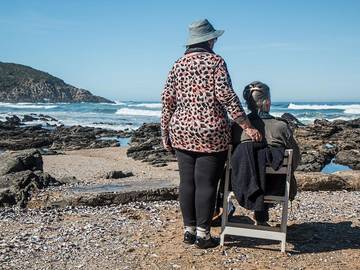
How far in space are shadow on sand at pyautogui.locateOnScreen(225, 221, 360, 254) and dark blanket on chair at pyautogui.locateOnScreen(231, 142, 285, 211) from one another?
0.59 m

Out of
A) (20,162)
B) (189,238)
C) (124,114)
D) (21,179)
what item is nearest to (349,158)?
(20,162)

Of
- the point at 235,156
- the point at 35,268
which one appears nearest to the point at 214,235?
the point at 235,156

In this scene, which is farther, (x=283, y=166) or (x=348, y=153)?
(x=348, y=153)

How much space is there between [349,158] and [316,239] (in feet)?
43.0

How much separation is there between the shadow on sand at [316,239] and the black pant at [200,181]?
1.59 feet

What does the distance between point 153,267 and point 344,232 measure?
98.7 inches

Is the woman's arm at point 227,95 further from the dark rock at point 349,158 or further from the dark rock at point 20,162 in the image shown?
the dark rock at point 349,158

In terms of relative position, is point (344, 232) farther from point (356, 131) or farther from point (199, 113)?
point (356, 131)

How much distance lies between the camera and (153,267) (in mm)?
4648

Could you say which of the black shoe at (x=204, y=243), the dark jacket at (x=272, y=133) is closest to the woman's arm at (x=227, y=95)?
the dark jacket at (x=272, y=133)

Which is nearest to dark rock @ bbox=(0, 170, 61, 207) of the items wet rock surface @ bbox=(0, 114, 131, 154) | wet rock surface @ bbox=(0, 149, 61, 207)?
wet rock surface @ bbox=(0, 149, 61, 207)

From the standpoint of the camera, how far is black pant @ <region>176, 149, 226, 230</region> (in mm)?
4973

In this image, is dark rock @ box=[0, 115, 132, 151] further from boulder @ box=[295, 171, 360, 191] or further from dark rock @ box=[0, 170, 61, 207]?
boulder @ box=[295, 171, 360, 191]

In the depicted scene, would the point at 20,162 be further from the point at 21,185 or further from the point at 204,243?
the point at 204,243
